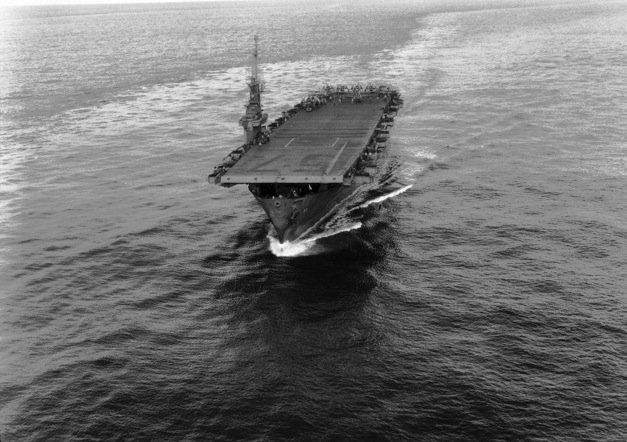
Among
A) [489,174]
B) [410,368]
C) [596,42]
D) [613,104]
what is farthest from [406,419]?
[596,42]

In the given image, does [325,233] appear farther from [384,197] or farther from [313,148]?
[313,148]

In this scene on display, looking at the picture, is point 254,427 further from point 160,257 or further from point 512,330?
point 160,257

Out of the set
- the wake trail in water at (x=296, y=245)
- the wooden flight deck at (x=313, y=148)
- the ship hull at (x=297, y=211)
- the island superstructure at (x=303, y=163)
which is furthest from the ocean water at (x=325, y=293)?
the wooden flight deck at (x=313, y=148)

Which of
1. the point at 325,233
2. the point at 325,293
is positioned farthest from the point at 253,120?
the point at 325,293

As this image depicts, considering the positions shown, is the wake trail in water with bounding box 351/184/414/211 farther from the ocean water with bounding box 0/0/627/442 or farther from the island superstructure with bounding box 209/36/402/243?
the island superstructure with bounding box 209/36/402/243

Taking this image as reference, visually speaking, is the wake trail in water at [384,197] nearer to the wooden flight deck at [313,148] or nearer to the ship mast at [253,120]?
the wooden flight deck at [313,148]

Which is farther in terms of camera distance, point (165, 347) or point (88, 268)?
point (88, 268)
